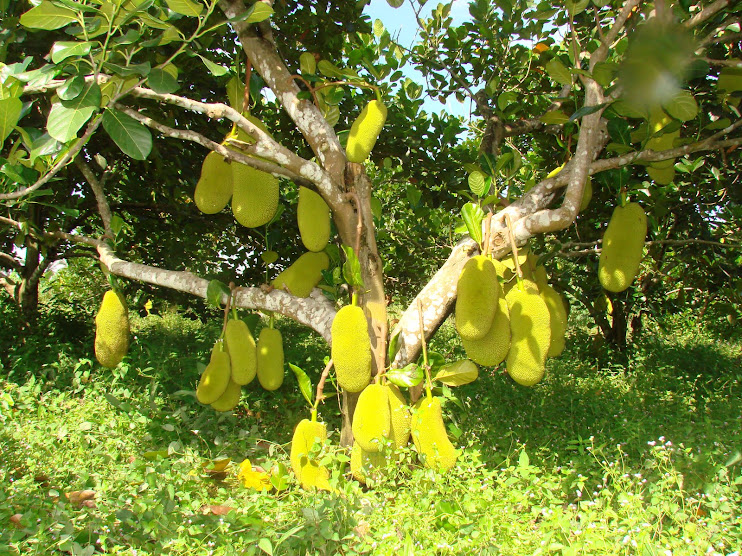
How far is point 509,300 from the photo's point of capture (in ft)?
4.61

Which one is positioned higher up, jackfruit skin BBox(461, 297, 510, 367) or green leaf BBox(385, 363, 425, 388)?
jackfruit skin BBox(461, 297, 510, 367)

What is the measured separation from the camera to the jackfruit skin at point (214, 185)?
63.0 inches

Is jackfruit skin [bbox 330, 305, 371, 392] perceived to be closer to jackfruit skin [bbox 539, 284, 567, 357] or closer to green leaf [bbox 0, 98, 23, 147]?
jackfruit skin [bbox 539, 284, 567, 357]

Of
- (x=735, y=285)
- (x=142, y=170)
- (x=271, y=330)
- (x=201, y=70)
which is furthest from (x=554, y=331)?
(x=142, y=170)

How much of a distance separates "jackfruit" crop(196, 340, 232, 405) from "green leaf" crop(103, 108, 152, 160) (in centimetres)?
79

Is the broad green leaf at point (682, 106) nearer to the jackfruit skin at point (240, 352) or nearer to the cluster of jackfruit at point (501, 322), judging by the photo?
the cluster of jackfruit at point (501, 322)

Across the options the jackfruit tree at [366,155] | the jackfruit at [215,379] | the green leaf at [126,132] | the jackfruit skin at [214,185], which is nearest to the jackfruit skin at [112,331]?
the jackfruit tree at [366,155]

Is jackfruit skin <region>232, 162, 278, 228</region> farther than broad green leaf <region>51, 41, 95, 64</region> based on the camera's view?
Yes

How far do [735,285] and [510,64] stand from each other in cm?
144

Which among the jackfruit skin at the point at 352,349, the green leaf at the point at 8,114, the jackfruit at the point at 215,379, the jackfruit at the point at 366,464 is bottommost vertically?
the jackfruit at the point at 366,464

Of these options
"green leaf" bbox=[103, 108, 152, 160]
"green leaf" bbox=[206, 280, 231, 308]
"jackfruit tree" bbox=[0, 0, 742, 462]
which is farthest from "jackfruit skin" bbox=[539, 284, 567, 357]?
Answer: "green leaf" bbox=[103, 108, 152, 160]

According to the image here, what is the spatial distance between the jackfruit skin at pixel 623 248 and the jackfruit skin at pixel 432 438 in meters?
0.64

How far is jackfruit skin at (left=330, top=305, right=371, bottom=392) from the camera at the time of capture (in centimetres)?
133

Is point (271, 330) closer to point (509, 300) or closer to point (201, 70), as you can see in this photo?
point (509, 300)
